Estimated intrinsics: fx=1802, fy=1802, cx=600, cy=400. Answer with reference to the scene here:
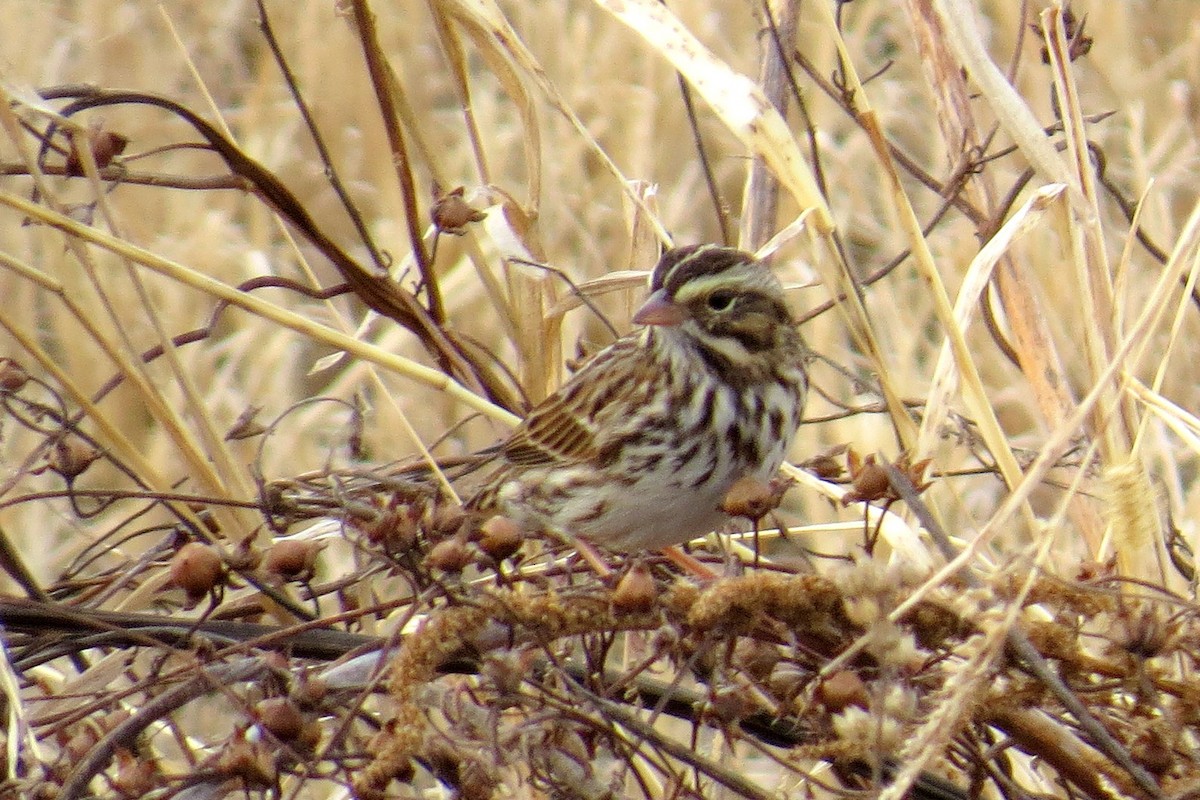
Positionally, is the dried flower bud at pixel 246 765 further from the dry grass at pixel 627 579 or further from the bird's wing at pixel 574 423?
the bird's wing at pixel 574 423

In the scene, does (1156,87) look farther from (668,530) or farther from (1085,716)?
(1085,716)

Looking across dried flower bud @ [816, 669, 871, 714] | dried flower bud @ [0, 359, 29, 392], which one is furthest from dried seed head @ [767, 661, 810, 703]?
dried flower bud @ [0, 359, 29, 392]

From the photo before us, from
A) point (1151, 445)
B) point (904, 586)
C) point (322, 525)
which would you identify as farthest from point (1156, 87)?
point (904, 586)

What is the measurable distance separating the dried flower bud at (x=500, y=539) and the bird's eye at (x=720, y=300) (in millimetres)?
1299

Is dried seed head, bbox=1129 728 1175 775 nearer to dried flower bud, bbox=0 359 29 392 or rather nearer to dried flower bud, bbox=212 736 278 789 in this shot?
dried flower bud, bbox=212 736 278 789

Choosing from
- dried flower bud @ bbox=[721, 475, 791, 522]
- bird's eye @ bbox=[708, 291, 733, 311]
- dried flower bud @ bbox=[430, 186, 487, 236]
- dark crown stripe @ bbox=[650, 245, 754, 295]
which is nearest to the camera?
dried flower bud @ bbox=[721, 475, 791, 522]

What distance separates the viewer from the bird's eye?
10.5 feet

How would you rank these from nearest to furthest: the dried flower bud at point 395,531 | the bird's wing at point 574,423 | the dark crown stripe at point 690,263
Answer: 1. the dried flower bud at point 395,531
2. the dark crown stripe at point 690,263
3. the bird's wing at point 574,423

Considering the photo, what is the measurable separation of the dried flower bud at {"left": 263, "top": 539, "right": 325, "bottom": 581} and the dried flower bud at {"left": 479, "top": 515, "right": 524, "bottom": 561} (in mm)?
188

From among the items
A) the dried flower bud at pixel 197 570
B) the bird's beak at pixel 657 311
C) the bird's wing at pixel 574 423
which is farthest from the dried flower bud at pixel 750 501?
the bird's wing at pixel 574 423

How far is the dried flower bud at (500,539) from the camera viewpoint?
1.94 m

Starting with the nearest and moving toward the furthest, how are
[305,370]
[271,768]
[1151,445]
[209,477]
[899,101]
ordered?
[271,768] → [209,477] → [1151,445] → [305,370] → [899,101]

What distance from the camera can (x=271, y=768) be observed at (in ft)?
5.88

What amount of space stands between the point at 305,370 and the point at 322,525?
11.3ft
